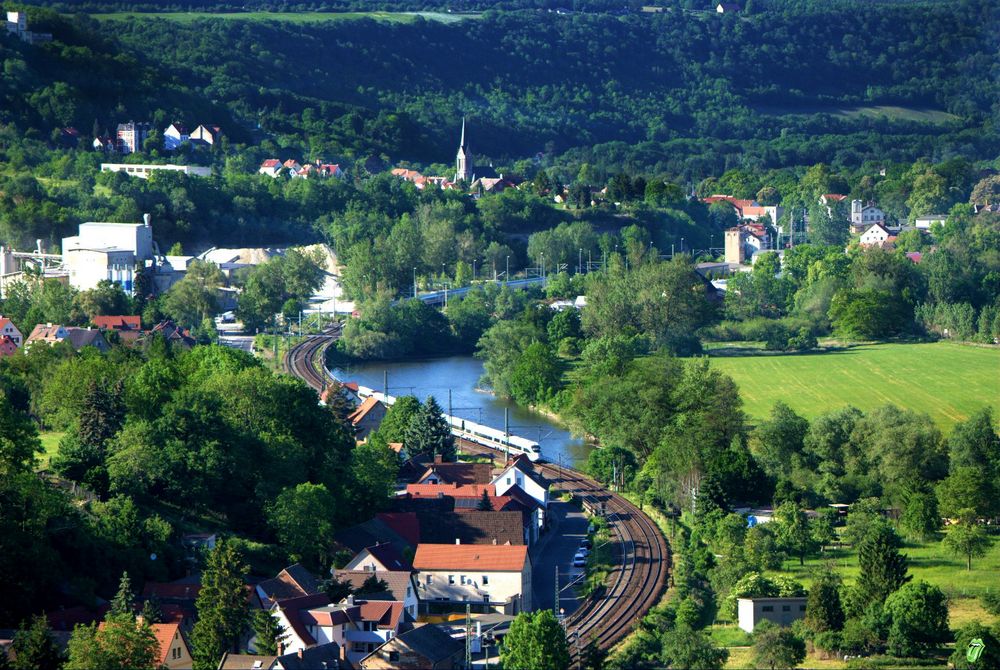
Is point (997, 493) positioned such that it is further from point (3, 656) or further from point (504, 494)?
point (3, 656)

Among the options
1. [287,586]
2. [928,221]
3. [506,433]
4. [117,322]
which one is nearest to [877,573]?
[287,586]

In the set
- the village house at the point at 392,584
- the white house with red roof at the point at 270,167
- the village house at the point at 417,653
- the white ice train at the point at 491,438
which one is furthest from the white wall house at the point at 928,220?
the village house at the point at 417,653

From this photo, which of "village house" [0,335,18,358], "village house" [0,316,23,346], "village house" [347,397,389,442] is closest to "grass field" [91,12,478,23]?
"village house" [0,316,23,346]

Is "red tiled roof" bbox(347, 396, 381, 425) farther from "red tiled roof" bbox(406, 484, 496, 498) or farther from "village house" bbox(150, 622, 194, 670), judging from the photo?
"village house" bbox(150, 622, 194, 670)

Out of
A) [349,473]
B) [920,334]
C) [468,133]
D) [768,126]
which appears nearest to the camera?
[349,473]

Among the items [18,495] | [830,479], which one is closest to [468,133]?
[830,479]

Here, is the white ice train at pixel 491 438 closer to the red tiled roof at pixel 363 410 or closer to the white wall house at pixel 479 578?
the red tiled roof at pixel 363 410

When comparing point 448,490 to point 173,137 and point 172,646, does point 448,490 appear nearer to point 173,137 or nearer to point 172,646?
point 172,646
